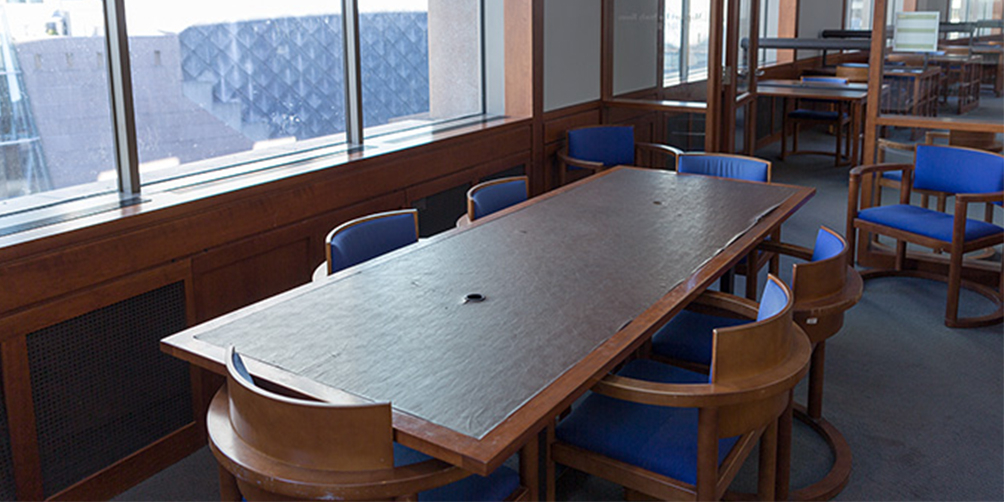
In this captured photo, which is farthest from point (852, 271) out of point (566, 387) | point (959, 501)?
point (566, 387)

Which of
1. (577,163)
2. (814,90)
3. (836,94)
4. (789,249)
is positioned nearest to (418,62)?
(577,163)

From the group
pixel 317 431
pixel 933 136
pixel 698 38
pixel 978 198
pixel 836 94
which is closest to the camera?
pixel 317 431

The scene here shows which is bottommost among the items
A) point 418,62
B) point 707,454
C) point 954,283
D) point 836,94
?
point 954,283

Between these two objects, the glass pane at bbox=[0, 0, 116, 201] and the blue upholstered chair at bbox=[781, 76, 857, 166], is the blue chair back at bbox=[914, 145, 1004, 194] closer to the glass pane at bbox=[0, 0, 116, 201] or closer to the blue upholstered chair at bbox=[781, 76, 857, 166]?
the blue upholstered chair at bbox=[781, 76, 857, 166]

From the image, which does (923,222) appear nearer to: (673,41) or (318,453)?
(673,41)

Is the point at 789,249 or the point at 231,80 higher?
the point at 231,80

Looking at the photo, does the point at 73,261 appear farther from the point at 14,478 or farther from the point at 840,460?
the point at 840,460

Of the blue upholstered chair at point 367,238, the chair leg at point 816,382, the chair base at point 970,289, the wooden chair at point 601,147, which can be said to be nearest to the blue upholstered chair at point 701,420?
the chair leg at point 816,382

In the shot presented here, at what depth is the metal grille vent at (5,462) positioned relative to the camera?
8.11 feet

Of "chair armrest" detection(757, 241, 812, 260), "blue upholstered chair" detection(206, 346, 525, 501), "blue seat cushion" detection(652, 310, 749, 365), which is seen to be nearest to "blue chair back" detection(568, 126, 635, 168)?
"chair armrest" detection(757, 241, 812, 260)

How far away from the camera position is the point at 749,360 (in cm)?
196

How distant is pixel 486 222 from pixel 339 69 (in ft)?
4.21

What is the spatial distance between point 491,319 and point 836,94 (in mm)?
5803

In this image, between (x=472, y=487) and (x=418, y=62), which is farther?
(x=418, y=62)
